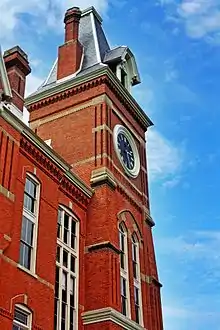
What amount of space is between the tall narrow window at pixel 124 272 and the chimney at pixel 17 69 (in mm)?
Result: 7393

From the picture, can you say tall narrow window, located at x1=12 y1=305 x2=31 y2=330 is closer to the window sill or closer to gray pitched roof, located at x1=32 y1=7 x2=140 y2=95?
the window sill

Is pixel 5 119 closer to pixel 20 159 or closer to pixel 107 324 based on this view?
pixel 20 159

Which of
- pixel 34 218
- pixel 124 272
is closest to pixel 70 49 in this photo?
pixel 124 272

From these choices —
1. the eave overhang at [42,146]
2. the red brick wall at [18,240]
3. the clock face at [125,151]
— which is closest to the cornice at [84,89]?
the clock face at [125,151]

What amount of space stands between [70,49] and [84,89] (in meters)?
4.24

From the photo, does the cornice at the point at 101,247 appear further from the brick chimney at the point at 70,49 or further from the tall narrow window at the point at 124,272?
the brick chimney at the point at 70,49

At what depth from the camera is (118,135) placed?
28.1 meters

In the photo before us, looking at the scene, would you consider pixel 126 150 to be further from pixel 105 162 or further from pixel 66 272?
pixel 66 272

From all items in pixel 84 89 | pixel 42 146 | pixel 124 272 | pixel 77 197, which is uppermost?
pixel 84 89

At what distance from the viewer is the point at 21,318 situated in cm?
1752

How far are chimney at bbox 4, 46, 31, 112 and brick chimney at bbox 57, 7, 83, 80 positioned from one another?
6547mm

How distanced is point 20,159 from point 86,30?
54.0 feet

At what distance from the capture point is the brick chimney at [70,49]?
101 ft

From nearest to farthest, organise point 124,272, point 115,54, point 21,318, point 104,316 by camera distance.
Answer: point 21,318, point 104,316, point 124,272, point 115,54
